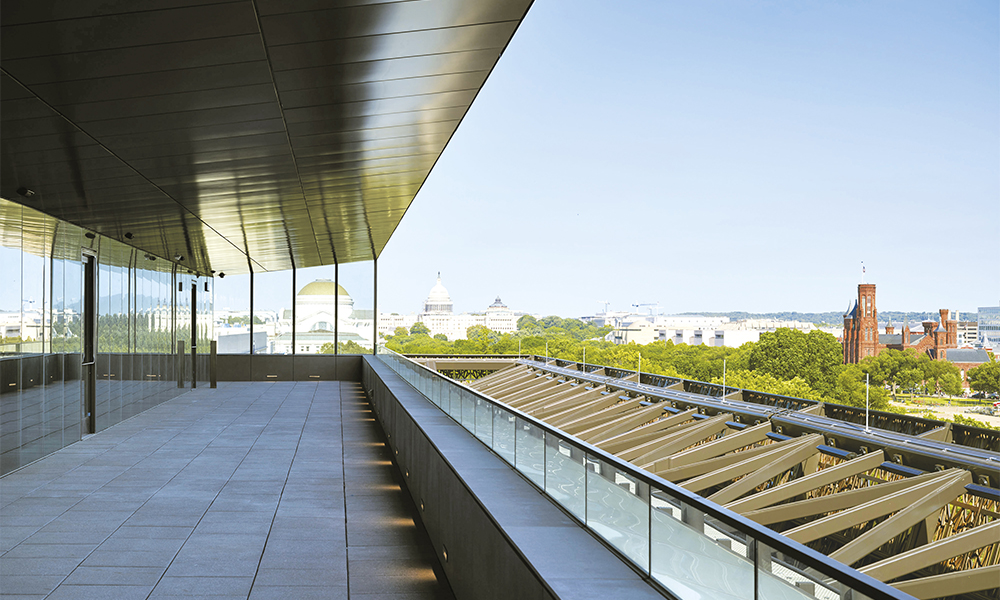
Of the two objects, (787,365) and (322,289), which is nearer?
(322,289)

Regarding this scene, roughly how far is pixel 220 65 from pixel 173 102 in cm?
98

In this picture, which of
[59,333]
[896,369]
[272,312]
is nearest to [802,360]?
[896,369]

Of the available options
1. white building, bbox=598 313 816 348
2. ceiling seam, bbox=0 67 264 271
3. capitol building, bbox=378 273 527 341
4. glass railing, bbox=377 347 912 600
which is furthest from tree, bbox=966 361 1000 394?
glass railing, bbox=377 347 912 600

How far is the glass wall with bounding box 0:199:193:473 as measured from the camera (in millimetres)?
8484

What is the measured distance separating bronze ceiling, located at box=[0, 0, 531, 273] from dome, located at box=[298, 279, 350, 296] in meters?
12.0

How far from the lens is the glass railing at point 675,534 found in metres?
1.92

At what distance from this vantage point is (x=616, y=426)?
12.0 m

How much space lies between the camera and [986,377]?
59.9 m

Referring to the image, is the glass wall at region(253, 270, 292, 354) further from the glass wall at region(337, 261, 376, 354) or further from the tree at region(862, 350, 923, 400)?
the tree at region(862, 350, 923, 400)

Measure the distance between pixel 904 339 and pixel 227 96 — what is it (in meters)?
82.0

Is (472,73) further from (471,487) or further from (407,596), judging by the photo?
(407,596)

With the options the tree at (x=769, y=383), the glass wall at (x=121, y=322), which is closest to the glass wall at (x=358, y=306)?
the glass wall at (x=121, y=322)

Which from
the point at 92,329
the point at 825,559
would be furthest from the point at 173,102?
the point at 92,329

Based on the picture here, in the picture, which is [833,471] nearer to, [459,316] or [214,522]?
[214,522]
